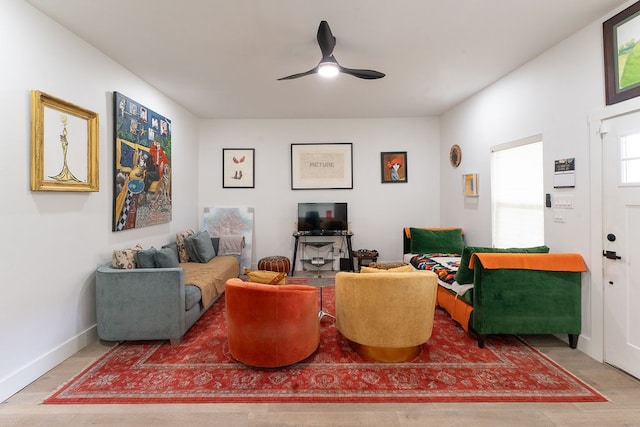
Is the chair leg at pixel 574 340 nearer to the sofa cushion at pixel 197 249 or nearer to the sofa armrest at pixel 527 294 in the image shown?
the sofa armrest at pixel 527 294

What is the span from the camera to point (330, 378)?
228 cm

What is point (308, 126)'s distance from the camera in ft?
18.4

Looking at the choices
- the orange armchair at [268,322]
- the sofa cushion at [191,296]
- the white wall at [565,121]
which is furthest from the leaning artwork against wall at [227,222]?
the white wall at [565,121]

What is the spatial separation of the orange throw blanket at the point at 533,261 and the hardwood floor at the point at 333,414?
0.95m

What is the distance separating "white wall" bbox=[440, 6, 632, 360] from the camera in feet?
8.48

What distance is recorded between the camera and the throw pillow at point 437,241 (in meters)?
4.55

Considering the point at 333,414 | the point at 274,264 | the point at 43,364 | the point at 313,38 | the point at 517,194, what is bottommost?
the point at 333,414

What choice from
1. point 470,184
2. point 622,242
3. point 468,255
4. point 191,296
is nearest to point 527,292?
point 468,255

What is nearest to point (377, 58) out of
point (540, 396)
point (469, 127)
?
point (469, 127)

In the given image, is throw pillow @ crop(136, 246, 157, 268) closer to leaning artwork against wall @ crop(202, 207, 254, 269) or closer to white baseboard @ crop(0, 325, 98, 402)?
white baseboard @ crop(0, 325, 98, 402)

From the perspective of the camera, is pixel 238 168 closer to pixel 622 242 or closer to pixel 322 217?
pixel 322 217

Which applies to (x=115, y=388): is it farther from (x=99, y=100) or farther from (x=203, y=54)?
(x=203, y=54)

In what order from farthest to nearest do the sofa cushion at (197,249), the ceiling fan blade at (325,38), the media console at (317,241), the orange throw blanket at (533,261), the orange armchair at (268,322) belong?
the media console at (317,241), the sofa cushion at (197,249), the orange throw blanket at (533,261), the ceiling fan blade at (325,38), the orange armchair at (268,322)

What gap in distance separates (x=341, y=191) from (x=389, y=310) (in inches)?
138
